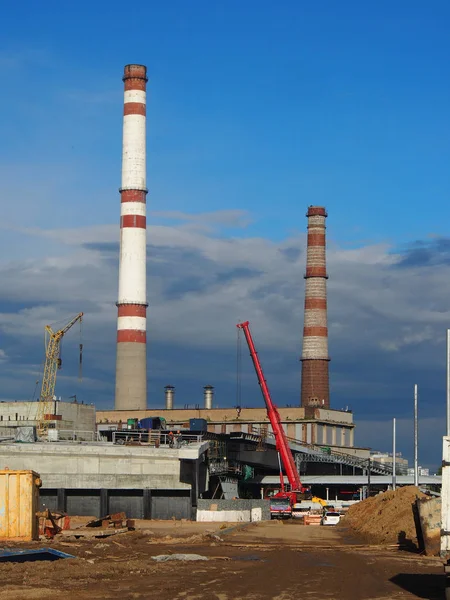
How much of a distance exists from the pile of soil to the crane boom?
25404 millimetres

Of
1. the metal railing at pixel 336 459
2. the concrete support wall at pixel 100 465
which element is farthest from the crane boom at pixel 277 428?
the concrete support wall at pixel 100 465

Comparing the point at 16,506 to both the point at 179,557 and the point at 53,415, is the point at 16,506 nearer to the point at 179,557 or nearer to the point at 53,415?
the point at 179,557

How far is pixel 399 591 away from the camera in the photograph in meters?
24.7

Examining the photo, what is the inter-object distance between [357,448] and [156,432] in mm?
42095

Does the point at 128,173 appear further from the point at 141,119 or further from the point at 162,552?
the point at 162,552

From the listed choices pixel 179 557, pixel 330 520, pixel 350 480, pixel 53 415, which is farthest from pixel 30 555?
pixel 53 415

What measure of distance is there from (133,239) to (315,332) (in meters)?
24.2

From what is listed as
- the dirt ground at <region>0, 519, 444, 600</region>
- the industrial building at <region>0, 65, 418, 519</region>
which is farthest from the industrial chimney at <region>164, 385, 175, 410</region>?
the dirt ground at <region>0, 519, 444, 600</region>

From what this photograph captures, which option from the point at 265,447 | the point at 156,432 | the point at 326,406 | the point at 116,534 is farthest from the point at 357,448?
the point at 116,534

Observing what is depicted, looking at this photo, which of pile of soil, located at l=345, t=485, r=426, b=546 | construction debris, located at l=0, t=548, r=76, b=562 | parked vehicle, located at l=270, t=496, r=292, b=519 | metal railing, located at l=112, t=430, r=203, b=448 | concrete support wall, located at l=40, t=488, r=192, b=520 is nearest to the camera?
construction debris, located at l=0, t=548, r=76, b=562

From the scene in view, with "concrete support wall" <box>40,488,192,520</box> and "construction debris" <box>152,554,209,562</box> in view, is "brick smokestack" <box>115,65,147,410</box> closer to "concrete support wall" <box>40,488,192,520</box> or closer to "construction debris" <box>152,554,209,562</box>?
"concrete support wall" <box>40,488,192,520</box>

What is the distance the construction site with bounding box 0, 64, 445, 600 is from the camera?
27406 millimetres

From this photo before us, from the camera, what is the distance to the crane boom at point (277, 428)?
8319cm

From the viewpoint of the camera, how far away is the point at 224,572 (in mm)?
28297
